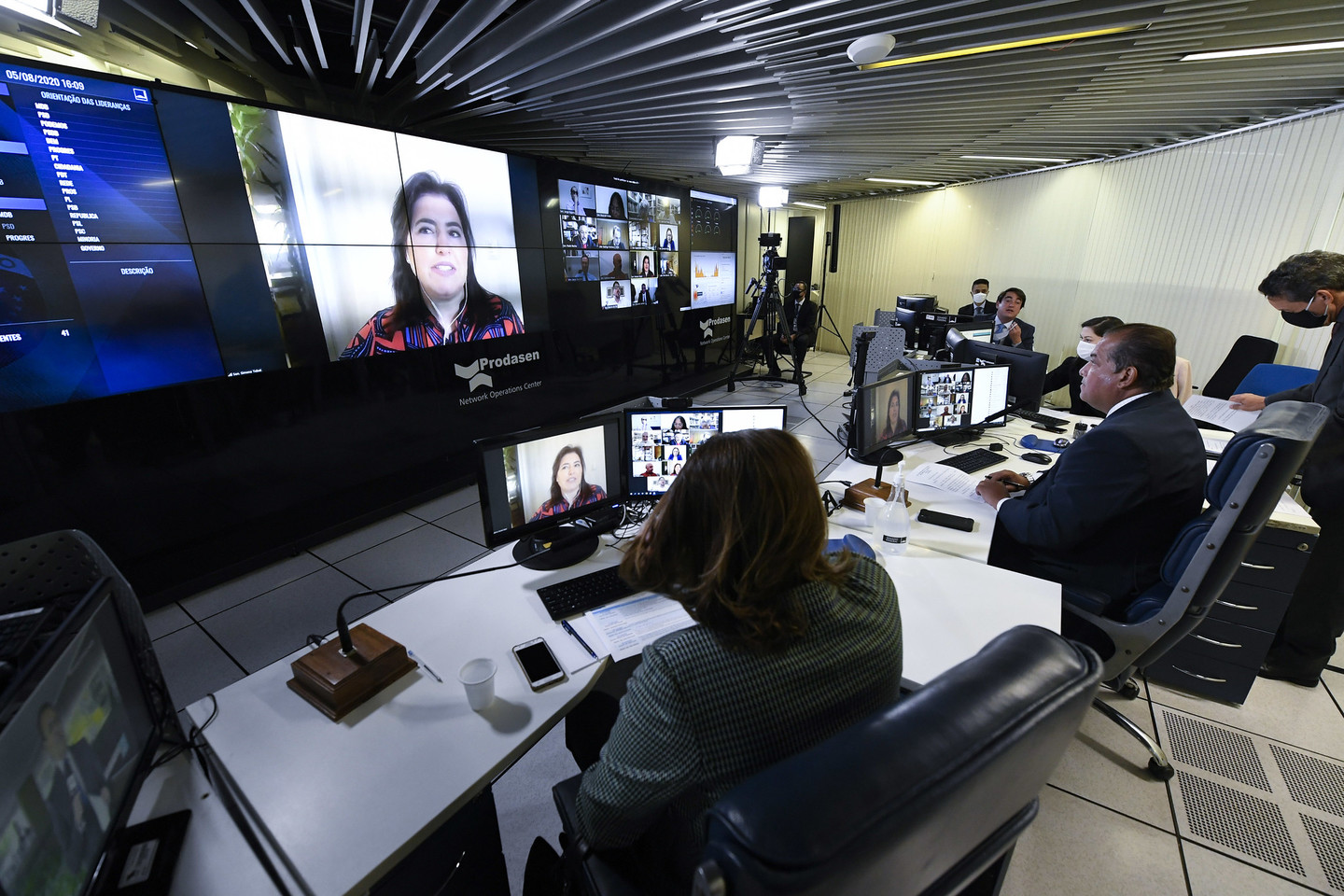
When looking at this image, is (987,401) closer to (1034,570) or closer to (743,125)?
(1034,570)

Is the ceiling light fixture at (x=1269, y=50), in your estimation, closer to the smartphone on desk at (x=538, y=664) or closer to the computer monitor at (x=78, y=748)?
the smartphone on desk at (x=538, y=664)

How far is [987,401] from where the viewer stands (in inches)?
118

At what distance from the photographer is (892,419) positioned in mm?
2557

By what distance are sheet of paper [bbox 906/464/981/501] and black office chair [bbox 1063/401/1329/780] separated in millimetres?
595

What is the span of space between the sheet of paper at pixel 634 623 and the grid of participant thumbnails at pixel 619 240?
159 inches

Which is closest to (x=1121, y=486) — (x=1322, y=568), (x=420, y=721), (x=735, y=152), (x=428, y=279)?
(x=1322, y=568)

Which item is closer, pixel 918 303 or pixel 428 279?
pixel 428 279

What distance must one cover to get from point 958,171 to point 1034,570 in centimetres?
663

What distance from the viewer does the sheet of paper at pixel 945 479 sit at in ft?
7.64

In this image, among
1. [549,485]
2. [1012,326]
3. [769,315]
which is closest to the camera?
[549,485]

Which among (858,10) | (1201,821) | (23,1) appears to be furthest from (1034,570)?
(23,1)

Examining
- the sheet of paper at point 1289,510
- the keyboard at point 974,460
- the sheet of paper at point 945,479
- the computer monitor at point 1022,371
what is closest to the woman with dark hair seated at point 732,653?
the sheet of paper at point 945,479

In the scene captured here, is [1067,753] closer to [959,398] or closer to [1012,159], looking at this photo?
[959,398]

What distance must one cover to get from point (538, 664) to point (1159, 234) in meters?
6.72
